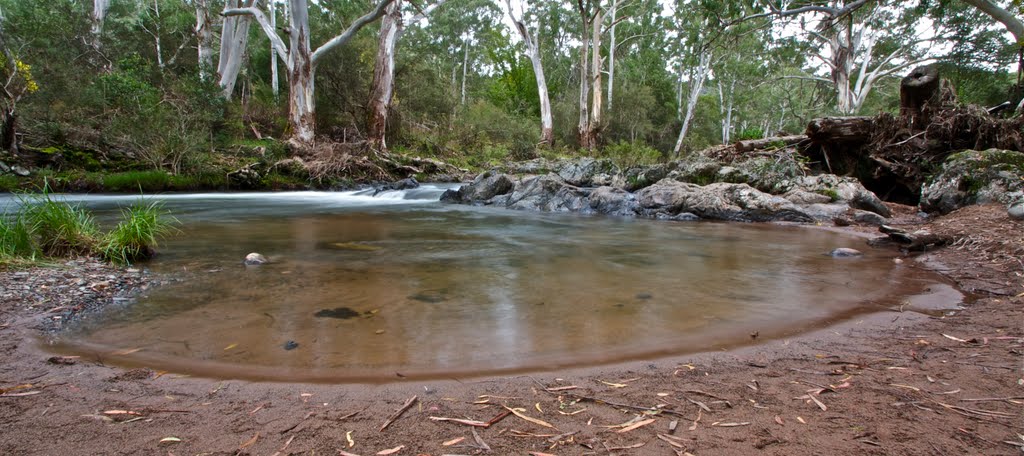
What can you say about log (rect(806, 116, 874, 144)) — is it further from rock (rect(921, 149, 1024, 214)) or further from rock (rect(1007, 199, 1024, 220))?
rock (rect(1007, 199, 1024, 220))

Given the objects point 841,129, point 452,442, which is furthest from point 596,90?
point 452,442

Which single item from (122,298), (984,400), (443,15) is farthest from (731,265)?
(443,15)

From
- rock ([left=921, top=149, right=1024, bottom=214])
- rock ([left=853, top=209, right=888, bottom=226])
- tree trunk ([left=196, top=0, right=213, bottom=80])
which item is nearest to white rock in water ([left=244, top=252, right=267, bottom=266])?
rock ([left=853, top=209, right=888, bottom=226])

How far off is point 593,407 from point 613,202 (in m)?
9.74

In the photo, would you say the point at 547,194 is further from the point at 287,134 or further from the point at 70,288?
the point at 287,134

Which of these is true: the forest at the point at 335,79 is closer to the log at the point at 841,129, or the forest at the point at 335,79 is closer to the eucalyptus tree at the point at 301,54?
the eucalyptus tree at the point at 301,54

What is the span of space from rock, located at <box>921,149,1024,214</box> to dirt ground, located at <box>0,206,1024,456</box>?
22.4ft

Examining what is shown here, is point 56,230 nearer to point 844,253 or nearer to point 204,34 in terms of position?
point 844,253

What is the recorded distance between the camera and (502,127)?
26.9 metres

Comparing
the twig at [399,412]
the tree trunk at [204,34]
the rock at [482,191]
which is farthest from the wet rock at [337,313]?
the tree trunk at [204,34]

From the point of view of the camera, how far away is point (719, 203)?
10289mm

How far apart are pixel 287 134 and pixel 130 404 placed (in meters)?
18.2

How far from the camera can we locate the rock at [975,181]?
7703 millimetres

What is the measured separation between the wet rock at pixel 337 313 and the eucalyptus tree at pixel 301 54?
1589 cm
